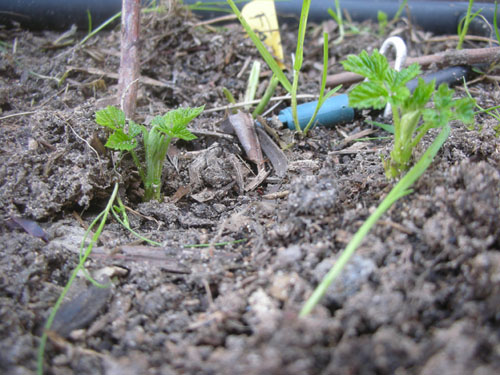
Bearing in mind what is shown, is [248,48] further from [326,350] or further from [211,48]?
[326,350]

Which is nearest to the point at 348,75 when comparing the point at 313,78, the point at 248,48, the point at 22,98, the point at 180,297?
the point at 313,78

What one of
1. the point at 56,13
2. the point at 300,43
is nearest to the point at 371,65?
the point at 300,43

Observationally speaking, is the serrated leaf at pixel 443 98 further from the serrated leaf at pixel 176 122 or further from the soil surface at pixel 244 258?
the serrated leaf at pixel 176 122

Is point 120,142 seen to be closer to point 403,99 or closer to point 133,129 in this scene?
point 133,129

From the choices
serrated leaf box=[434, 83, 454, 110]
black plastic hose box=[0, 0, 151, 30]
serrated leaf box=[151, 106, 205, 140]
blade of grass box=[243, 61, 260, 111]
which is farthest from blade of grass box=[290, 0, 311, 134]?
black plastic hose box=[0, 0, 151, 30]

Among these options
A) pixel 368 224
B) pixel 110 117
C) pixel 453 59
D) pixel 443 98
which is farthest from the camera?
pixel 453 59

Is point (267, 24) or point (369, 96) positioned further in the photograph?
point (267, 24)

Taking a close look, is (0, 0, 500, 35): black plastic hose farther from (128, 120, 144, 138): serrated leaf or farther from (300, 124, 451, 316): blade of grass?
(300, 124, 451, 316): blade of grass
